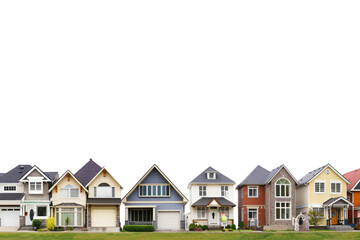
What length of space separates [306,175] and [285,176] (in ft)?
19.2

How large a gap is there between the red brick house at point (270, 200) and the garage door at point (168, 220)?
7622 mm

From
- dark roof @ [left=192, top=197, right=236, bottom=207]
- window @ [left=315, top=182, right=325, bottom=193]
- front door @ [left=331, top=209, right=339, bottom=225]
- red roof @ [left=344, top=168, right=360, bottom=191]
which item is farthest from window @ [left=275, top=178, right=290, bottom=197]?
red roof @ [left=344, top=168, right=360, bottom=191]

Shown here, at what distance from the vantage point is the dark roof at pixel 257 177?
67.2 meters

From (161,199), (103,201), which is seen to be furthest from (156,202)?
(103,201)

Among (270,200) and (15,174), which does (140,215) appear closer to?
(270,200)

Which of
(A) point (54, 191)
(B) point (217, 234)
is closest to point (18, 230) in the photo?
(A) point (54, 191)

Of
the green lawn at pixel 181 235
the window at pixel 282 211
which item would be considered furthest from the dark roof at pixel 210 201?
the green lawn at pixel 181 235

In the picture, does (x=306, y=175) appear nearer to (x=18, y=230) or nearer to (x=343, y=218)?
(x=343, y=218)

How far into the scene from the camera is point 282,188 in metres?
65.5

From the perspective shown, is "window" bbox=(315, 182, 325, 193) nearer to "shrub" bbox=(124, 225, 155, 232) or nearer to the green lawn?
the green lawn

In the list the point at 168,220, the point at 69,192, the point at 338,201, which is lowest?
the point at 168,220

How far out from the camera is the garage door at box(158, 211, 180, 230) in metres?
64.1

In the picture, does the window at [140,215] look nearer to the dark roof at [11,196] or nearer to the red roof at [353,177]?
the dark roof at [11,196]

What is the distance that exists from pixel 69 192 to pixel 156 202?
929cm
